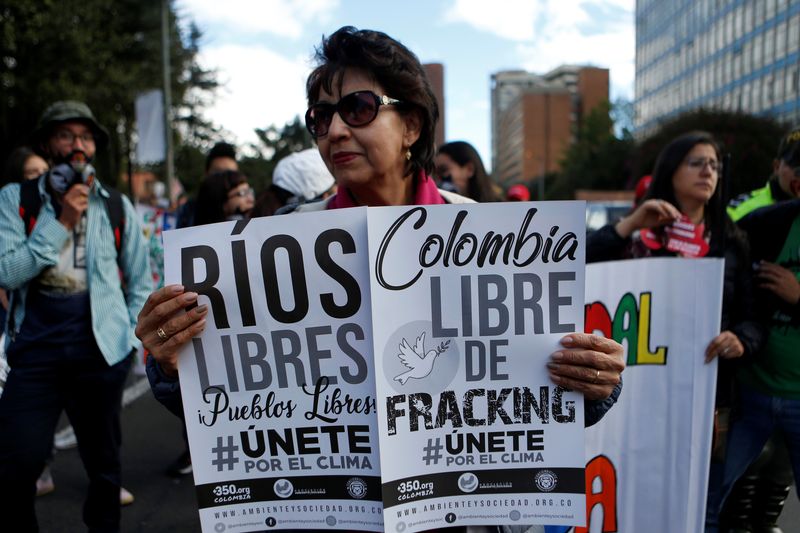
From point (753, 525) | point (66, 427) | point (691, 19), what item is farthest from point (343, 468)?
point (691, 19)

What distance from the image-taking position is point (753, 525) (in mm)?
3174

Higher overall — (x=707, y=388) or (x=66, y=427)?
(x=707, y=388)

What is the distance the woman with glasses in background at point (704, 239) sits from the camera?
282 centimetres

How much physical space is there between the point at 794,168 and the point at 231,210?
3217 mm

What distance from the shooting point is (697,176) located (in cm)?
309

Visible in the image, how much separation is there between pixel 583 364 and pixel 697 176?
Result: 6.41 feet

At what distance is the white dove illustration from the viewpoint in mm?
1508

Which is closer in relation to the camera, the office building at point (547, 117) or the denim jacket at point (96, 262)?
the denim jacket at point (96, 262)

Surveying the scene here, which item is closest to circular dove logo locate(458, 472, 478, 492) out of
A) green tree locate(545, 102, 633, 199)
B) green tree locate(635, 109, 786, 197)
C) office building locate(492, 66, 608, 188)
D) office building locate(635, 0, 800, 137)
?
green tree locate(635, 109, 786, 197)

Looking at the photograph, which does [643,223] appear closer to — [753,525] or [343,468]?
[753,525]

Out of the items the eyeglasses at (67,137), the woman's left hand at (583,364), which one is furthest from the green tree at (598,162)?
the woman's left hand at (583,364)

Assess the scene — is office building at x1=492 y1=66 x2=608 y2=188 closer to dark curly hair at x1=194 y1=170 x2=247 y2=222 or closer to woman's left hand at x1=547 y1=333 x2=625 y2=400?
dark curly hair at x1=194 y1=170 x2=247 y2=222

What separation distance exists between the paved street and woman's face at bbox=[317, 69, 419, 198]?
9.35 feet

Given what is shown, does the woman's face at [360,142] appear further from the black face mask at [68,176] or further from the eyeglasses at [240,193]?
the eyeglasses at [240,193]
